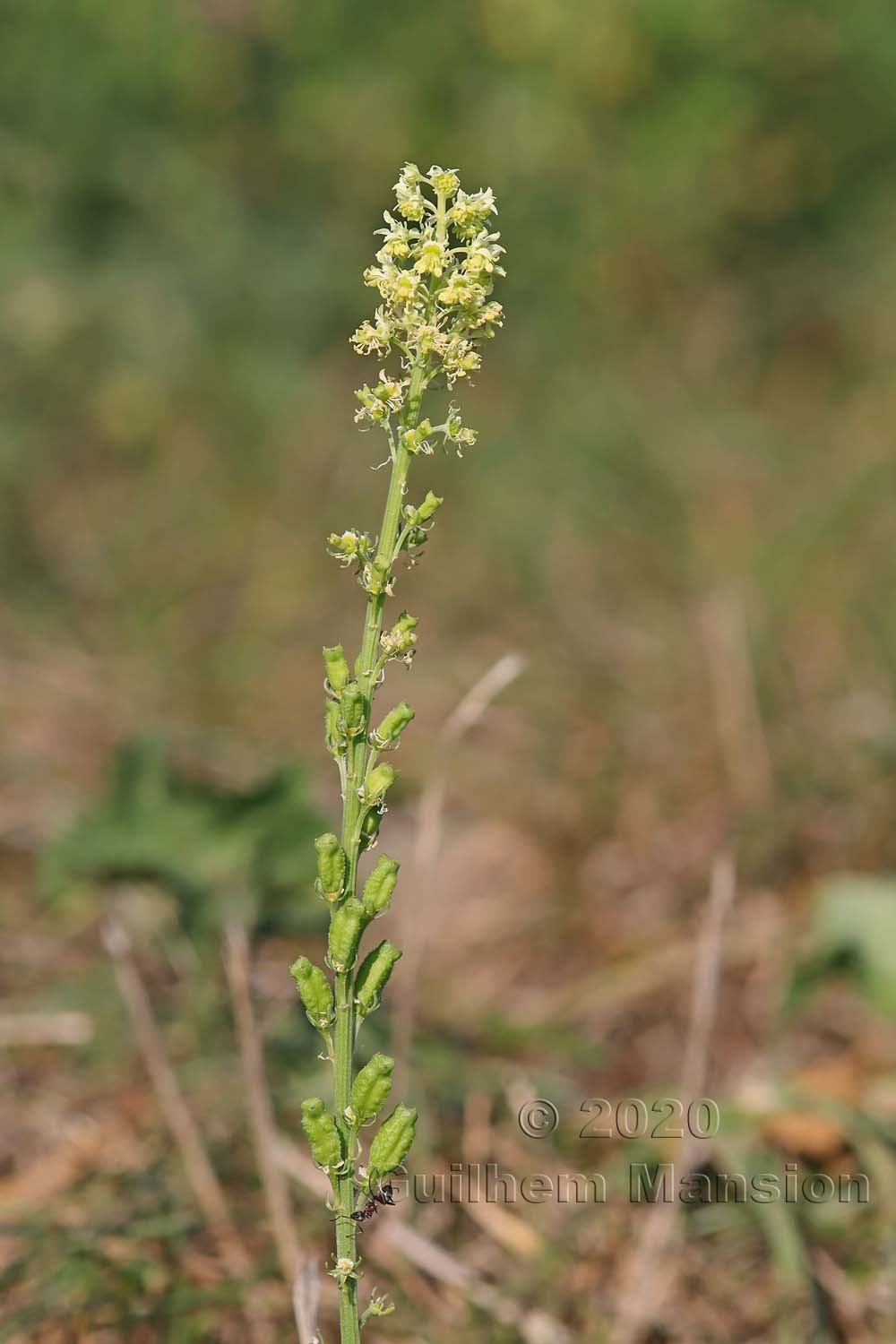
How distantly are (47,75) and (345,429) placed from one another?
205 cm

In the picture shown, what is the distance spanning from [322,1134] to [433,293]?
0.81 metres

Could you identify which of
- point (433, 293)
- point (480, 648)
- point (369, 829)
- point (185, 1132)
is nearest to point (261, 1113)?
point (185, 1132)

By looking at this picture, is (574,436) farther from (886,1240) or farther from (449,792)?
(886,1240)

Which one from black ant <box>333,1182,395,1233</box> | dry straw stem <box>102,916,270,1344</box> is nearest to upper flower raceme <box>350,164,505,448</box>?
black ant <box>333,1182,395,1233</box>

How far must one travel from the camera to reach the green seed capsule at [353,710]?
126 cm

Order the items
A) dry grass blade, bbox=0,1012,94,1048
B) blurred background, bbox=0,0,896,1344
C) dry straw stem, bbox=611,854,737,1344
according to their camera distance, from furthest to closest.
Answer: dry grass blade, bbox=0,1012,94,1048 < blurred background, bbox=0,0,896,1344 < dry straw stem, bbox=611,854,737,1344

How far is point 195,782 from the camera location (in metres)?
2.73

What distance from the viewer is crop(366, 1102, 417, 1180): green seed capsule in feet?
4.26

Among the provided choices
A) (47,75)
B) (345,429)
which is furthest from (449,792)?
(47,75)

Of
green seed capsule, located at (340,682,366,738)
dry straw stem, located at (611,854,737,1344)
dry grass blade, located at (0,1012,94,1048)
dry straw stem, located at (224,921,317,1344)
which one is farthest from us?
dry grass blade, located at (0,1012,94,1048)

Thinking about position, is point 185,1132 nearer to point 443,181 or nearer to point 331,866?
point 331,866

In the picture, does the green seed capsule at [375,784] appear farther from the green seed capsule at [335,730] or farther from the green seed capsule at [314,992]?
the green seed capsule at [314,992]

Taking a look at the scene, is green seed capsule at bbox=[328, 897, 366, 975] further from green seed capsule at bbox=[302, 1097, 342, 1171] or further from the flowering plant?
green seed capsule at bbox=[302, 1097, 342, 1171]

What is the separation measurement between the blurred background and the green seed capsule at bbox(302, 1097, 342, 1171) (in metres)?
0.60
